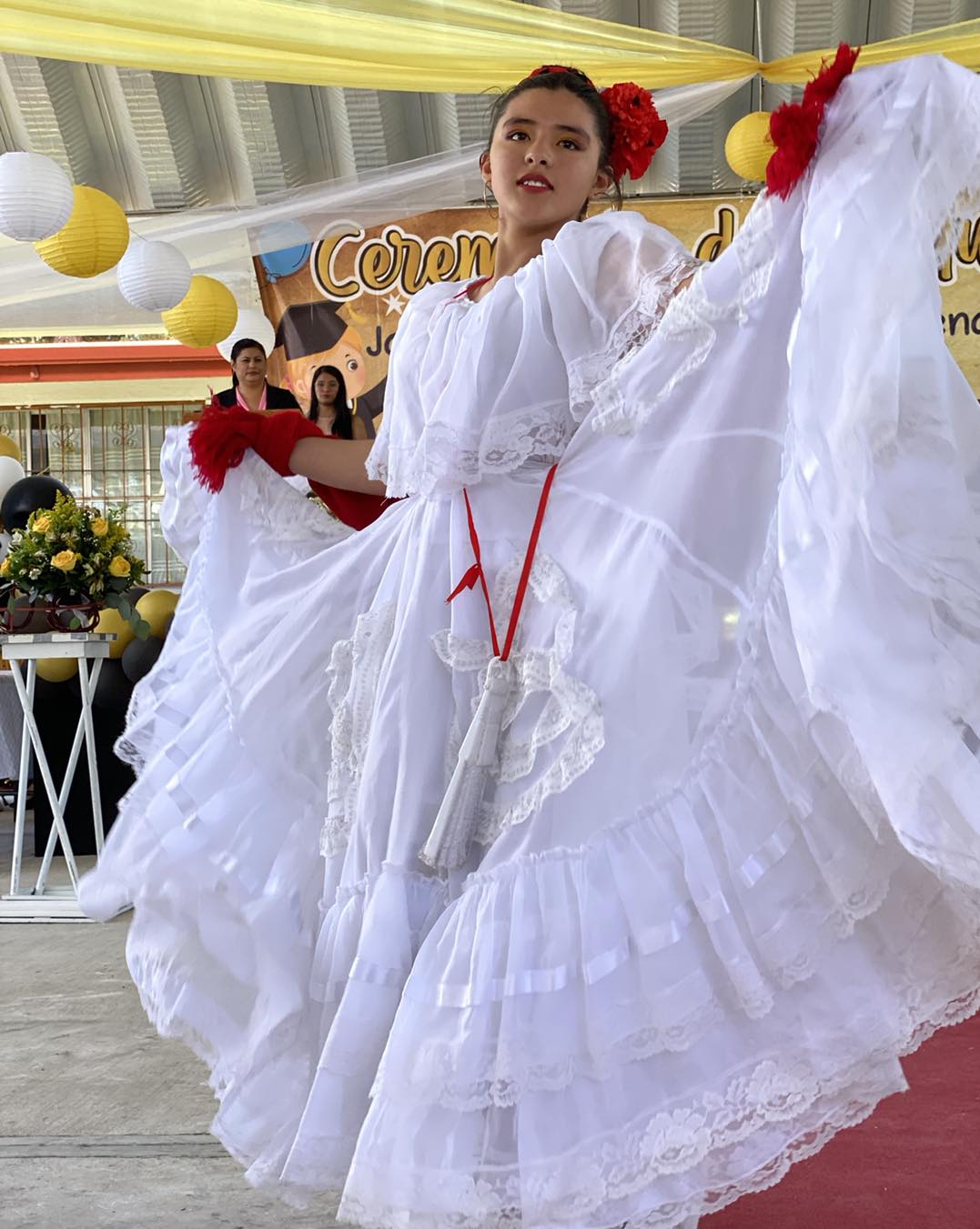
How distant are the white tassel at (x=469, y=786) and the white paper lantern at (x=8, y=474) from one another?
4.99m

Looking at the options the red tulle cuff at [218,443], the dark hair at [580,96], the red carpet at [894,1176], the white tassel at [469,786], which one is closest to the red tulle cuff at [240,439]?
the red tulle cuff at [218,443]

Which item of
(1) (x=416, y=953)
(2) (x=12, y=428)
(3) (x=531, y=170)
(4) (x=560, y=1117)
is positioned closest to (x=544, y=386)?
(3) (x=531, y=170)

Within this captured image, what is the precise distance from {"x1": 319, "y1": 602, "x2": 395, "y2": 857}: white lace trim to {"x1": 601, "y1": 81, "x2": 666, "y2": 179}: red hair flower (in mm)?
592

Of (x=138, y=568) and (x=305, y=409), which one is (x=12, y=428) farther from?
(x=138, y=568)

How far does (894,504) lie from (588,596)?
30 centimetres

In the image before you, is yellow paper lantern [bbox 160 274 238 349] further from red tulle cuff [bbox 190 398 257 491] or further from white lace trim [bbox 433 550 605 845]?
white lace trim [bbox 433 550 605 845]

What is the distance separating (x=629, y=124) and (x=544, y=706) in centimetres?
72

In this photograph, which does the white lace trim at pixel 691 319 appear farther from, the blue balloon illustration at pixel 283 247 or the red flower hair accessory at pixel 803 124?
the blue balloon illustration at pixel 283 247

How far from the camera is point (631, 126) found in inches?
61.6

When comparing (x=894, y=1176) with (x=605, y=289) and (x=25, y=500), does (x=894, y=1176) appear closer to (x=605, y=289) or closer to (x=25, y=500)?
(x=605, y=289)

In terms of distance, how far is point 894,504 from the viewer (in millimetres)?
1094

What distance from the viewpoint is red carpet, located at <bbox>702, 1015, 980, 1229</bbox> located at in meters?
1.52

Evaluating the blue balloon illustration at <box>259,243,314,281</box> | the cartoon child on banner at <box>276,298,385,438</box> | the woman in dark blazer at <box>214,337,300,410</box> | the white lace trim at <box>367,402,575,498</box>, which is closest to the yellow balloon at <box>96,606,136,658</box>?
the woman in dark blazer at <box>214,337,300,410</box>

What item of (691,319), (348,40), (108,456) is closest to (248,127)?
(348,40)
